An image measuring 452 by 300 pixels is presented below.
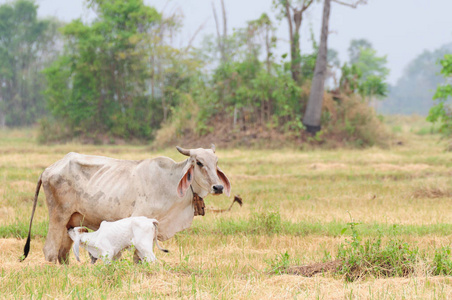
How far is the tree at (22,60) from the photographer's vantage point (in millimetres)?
41656

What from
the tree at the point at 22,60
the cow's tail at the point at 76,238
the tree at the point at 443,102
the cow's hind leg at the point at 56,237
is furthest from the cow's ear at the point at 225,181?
the tree at the point at 22,60

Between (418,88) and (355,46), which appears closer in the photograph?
(355,46)

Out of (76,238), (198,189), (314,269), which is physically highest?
(198,189)

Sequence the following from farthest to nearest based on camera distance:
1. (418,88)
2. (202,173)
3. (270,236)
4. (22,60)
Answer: (418,88)
(22,60)
(270,236)
(202,173)

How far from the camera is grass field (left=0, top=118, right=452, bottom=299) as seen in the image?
420 cm

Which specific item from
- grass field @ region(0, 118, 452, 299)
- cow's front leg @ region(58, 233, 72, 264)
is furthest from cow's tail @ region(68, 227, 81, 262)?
cow's front leg @ region(58, 233, 72, 264)

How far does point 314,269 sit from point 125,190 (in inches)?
73.2

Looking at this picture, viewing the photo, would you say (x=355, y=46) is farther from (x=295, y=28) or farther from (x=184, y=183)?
(x=184, y=183)

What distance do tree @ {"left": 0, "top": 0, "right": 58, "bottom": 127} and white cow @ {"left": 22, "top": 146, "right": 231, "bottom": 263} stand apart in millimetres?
39722

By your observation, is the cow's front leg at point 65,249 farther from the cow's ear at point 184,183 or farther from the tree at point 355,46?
the tree at point 355,46

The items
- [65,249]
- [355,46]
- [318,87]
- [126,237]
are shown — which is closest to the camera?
[126,237]

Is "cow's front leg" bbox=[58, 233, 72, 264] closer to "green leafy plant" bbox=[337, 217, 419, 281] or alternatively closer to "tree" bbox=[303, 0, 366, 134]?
"green leafy plant" bbox=[337, 217, 419, 281]

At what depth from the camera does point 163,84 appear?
27656 millimetres

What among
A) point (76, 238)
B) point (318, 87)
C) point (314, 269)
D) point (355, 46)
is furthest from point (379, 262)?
point (355, 46)
